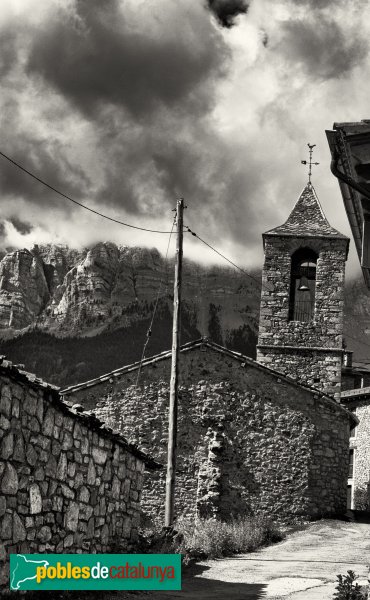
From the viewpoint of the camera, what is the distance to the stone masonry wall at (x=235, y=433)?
20.1 metres

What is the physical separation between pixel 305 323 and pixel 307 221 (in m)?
3.80

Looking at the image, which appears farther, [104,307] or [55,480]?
[104,307]

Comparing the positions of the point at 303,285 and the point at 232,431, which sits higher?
the point at 303,285

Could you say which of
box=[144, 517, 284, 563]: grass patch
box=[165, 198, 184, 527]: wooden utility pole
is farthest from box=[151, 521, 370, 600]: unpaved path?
box=[165, 198, 184, 527]: wooden utility pole

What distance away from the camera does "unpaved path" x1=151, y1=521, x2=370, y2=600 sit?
9359 millimetres

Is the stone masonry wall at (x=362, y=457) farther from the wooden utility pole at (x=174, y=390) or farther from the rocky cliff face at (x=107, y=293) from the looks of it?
the rocky cliff face at (x=107, y=293)

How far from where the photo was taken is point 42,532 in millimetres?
8102

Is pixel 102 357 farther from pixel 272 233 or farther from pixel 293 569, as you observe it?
pixel 293 569

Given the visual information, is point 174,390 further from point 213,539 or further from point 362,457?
point 362,457

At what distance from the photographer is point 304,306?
88.8 feet

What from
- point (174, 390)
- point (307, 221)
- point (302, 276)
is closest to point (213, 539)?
point (174, 390)

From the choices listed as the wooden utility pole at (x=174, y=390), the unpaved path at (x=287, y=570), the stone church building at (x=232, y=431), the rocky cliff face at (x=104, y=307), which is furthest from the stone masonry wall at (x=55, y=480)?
the rocky cliff face at (x=104, y=307)

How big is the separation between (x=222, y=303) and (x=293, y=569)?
74766 mm

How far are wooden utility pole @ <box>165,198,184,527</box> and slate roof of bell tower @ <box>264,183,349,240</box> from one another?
1023cm
